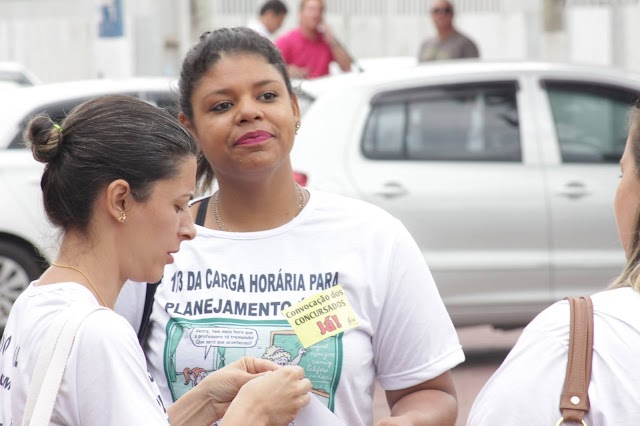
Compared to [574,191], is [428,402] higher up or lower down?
higher up

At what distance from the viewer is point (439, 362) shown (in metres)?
3.09

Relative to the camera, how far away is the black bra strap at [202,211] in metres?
3.23

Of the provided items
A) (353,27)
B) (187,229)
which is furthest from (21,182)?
(353,27)

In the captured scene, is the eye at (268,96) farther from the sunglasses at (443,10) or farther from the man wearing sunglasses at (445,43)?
the sunglasses at (443,10)

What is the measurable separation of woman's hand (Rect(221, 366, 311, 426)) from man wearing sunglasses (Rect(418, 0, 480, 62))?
911cm

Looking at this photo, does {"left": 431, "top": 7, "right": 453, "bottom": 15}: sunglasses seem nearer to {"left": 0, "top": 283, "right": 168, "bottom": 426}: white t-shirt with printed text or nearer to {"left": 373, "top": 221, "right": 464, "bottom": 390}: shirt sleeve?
{"left": 373, "top": 221, "right": 464, "bottom": 390}: shirt sleeve

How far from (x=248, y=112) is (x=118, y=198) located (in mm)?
651

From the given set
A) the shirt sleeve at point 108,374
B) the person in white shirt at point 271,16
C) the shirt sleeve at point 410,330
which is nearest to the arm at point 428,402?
the shirt sleeve at point 410,330

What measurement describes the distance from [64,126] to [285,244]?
69 cm

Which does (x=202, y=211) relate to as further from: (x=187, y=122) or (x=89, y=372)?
(x=89, y=372)

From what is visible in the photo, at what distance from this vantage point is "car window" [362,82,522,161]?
7789 mm

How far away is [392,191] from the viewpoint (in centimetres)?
759

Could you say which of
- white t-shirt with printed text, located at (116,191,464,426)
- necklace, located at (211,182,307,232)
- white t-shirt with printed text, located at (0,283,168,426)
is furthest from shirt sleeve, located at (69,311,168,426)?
necklace, located at (211,182,307,232)

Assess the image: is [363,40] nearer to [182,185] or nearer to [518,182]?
[518,182]
